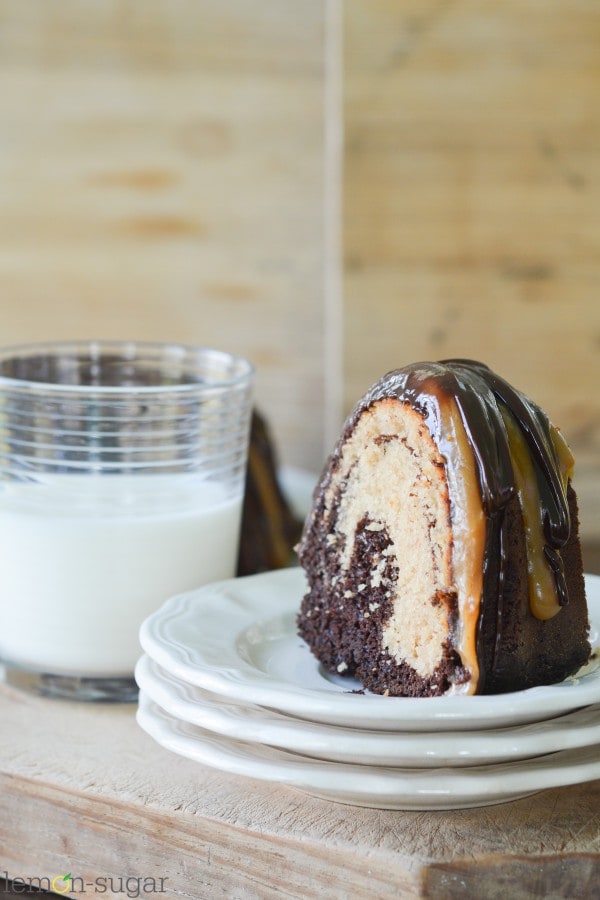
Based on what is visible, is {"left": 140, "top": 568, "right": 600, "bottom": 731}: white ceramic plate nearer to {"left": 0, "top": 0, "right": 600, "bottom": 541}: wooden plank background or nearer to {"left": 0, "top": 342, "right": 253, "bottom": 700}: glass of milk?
{"left": 0, "top": 342, "right": 253, "bottom": 700}: glass of milk

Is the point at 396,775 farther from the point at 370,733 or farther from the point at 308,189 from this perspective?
the point at 308,189

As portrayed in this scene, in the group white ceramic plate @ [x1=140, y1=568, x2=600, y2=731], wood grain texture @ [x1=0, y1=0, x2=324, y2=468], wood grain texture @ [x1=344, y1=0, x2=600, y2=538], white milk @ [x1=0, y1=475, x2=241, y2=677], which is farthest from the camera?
wood grain texture @ [x1=0, y1=0, x2=324, y2=468]

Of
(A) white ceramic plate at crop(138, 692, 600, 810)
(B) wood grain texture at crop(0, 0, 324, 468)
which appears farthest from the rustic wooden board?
(B) wood grain texture at crop(0, 0, 324, 468)

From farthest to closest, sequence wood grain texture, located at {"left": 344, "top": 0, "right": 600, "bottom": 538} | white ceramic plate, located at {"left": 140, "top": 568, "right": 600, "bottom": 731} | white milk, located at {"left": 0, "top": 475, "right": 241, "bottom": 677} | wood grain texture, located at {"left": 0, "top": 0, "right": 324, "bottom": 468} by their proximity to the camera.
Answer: wood grain texture, located at {"left": 0, "top": 0, "right": 324, "bottom": 468}, wood grain texture, located at {"left": 344, "top": 0, "right": 600, "bottom": 538}, white milk, located at {"left": 0, "top": 475, "right": 241, "bottom": 677}, white ceramic plate, located at {"left": 140, "top": 568, "right": 600, "bottom": 731}

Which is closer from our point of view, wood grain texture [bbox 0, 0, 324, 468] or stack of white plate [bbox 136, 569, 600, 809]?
stack of white plate [bbox 136, 569, 600, 809]

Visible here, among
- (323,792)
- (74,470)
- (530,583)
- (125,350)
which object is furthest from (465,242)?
(323,792)

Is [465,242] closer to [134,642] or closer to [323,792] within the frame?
[134,642]

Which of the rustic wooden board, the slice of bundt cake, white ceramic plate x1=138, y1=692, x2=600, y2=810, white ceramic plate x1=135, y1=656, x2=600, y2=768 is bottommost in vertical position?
the rustic wooden board
